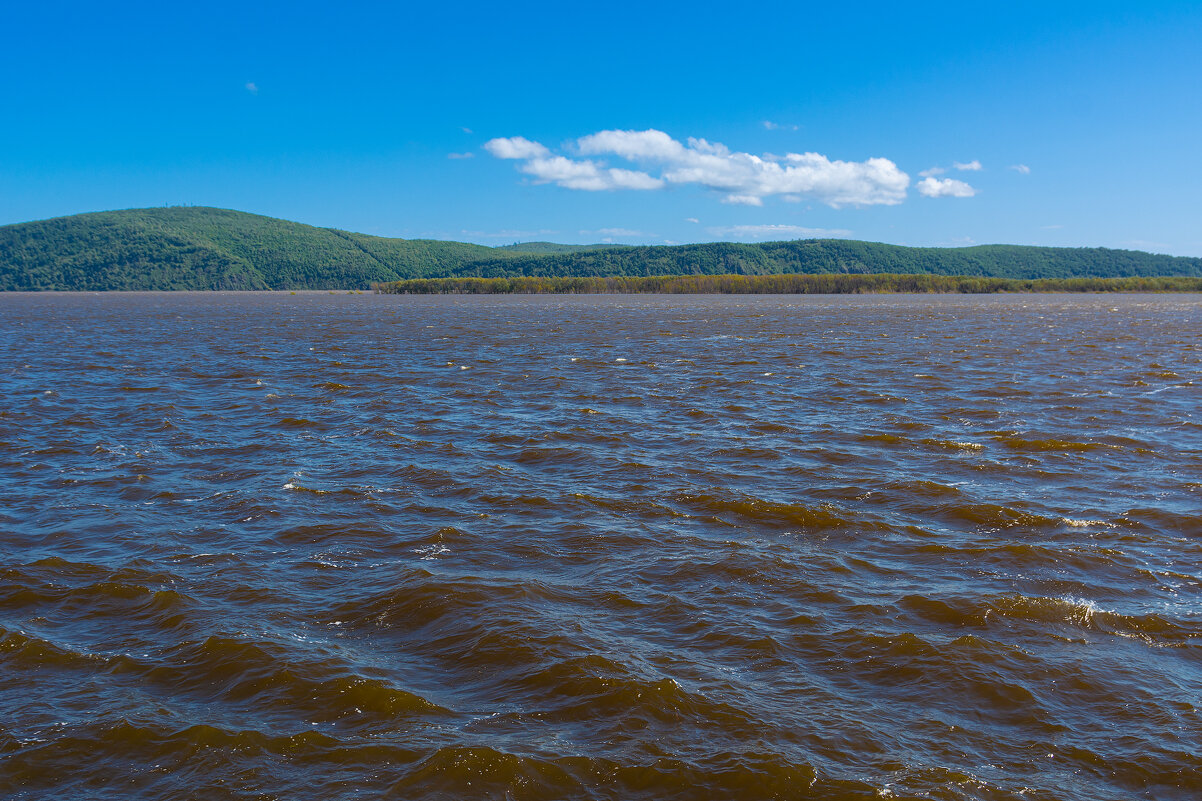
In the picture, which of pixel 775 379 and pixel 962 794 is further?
pixel 775 379

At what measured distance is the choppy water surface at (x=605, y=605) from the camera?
6.11 m

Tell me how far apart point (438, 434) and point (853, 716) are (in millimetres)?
13917

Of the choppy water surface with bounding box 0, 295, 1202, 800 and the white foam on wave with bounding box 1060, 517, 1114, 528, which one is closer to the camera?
the choppy water surface with bounding box 0, 295, 1202, 800

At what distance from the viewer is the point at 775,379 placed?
29.0m

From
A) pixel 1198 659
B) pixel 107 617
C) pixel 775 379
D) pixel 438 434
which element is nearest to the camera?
pixel 1198 659

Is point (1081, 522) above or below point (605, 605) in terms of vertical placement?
above

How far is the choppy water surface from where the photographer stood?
241 inches

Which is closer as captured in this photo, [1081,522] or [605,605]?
[605,605]

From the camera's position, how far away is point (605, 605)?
9.09 meters

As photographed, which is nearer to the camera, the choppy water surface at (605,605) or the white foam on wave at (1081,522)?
the choppy water surface at (605,605)

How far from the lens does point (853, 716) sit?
22.0 feet

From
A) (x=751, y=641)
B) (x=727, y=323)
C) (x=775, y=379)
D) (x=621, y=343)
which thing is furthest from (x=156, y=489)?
(x=727, y=323)

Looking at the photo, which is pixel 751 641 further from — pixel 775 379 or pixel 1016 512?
pixel 775 379

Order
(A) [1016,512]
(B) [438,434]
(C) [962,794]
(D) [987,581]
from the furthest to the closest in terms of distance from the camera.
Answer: (B) [438,434]
(A) [1016,512]
(D) [987,581]
(C) [962,794]
